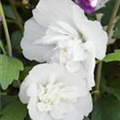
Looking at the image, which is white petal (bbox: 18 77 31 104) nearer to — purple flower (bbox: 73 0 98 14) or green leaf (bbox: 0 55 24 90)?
green leaf (bbox: 0 55 24 90)

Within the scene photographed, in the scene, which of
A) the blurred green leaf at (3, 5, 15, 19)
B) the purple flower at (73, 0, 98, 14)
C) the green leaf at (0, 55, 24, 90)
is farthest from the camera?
the blurred green leaf at (3, 5, 15, 19)

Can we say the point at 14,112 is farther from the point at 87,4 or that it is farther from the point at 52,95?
the point at 87,4

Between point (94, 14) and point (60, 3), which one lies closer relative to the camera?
point (60, 3)

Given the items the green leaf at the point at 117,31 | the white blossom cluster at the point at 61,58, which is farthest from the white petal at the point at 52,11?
the green leaf at the point at 117,31

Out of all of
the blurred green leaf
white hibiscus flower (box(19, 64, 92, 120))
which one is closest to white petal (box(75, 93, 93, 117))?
white hibiscus flower (box(19, 64, 92, 120))

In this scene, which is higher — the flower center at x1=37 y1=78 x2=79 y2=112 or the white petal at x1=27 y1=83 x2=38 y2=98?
the white petal at x1=27 y1=83 x2=38 y2=98

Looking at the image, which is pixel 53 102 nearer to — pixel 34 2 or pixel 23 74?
pixel 23 74

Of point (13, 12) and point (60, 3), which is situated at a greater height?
point (60, 3)

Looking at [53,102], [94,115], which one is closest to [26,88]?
[53,102]
